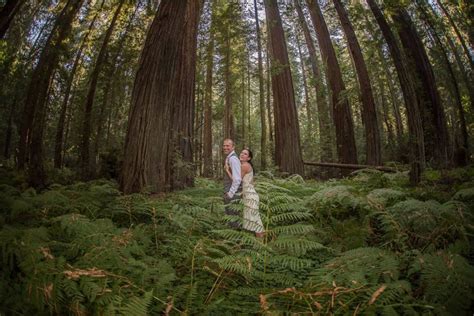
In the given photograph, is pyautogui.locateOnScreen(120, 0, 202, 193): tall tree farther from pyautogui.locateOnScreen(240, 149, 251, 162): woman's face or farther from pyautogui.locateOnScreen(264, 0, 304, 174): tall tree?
pyautogui.locateOnScreen(264, 0, 304, 174): tall tree

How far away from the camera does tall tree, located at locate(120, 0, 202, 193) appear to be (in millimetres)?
5504

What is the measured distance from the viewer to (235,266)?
2.04 m

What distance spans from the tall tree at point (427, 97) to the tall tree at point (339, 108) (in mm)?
2472

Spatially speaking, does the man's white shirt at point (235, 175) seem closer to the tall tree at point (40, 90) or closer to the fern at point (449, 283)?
the fern at point (449, 283)

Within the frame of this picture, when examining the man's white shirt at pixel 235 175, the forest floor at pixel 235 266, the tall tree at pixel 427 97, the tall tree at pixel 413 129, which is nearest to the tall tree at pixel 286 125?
the tall tree at pixel 427 97

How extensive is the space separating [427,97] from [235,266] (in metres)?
7.85

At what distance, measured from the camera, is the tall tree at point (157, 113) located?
5504 mm

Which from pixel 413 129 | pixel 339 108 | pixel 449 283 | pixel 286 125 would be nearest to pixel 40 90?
pixel 286 125

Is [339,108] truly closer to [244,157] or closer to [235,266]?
[244,157]

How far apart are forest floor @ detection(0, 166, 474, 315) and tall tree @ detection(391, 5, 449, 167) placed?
376 centimetres

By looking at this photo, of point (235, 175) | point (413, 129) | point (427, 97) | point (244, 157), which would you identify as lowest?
point (235, 175)

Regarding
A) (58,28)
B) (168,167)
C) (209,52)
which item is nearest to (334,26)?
(209,52)

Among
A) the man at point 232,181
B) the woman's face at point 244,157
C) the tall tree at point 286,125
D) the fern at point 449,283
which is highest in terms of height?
the tall tree at point 286,125

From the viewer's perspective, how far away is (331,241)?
350 centimetres
